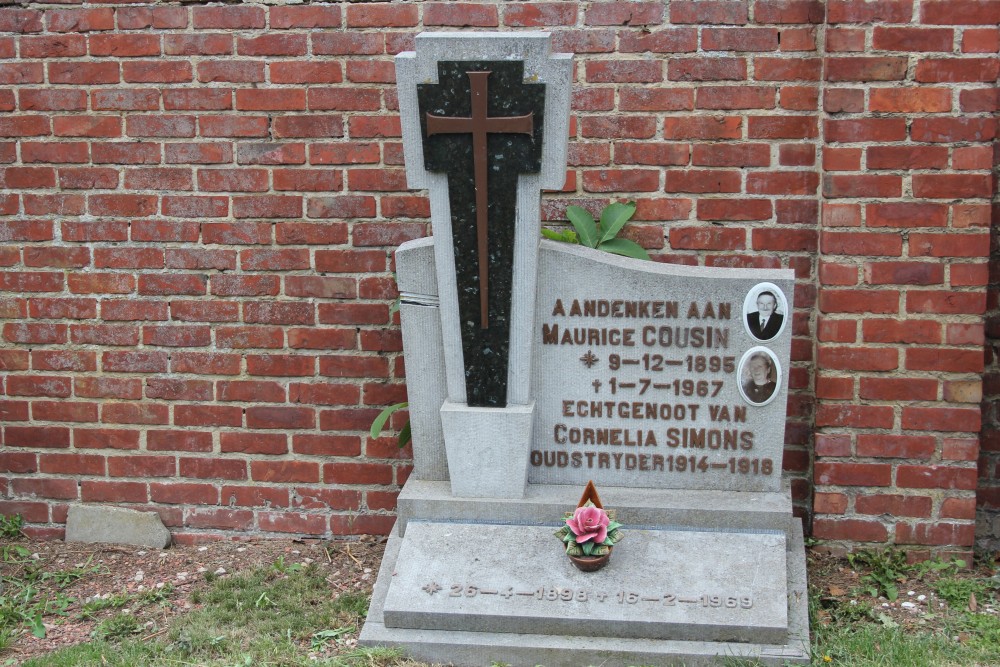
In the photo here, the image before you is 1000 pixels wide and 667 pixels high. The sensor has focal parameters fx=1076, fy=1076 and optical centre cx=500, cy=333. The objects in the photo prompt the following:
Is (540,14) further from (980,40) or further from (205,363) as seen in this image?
(205,363)

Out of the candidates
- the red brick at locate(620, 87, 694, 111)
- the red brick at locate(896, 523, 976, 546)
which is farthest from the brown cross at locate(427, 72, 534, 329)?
the red brick at locate(896, 523, 976, 546)

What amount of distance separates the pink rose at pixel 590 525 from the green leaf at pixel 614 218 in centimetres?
101

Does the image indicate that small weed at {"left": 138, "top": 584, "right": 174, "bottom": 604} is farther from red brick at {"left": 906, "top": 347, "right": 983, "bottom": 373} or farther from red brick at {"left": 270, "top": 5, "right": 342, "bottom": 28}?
red brick at {"left": 906, "top": 347, "right": 983, "bottom": 373}

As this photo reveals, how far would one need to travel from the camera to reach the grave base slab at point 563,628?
3.12 meters

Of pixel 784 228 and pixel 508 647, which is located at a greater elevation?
pixel 784 228

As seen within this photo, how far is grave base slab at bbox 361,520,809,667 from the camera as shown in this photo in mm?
3125

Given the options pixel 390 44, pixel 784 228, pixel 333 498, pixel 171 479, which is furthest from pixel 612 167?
pixel 171 479

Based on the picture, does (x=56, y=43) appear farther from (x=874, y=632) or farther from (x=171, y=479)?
(x=874, y=632)

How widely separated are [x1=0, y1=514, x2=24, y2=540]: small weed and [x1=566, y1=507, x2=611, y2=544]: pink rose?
92.9 inches

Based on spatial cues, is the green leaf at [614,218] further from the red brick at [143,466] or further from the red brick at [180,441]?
the red brick at [143,466]

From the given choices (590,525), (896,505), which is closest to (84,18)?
(590,525)

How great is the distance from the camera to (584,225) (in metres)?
3.82

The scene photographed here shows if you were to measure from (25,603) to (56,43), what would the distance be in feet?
6.73

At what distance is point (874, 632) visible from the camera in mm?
3322
